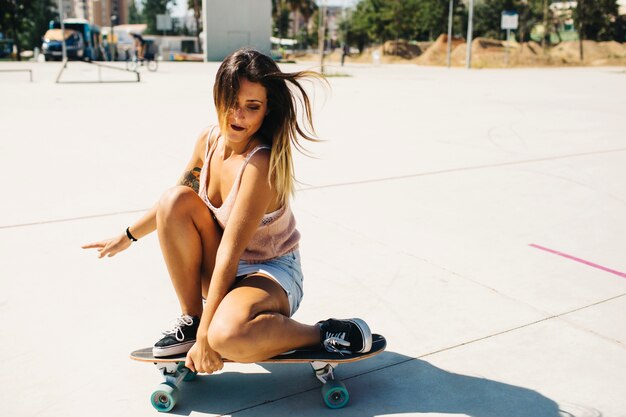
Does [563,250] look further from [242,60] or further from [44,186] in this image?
[44,186]

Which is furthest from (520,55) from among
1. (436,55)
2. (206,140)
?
(206,140)

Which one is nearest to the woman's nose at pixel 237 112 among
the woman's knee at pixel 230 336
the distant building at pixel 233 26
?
the woman's knee at pixel 230 336

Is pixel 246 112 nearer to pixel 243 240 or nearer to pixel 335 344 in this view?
pixel 243 240

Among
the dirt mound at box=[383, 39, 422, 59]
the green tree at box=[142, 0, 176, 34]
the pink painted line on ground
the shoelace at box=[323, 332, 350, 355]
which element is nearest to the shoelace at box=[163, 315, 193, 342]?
the shoelace at box=[323, 332, 350, 355]

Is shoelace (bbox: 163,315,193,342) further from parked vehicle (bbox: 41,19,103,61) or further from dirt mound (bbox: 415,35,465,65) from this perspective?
dirt mound (bbox: 415,35,465,65)

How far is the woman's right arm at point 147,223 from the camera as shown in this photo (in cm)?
258

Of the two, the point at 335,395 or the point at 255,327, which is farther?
the point at 335,395

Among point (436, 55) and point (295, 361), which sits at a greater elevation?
point (436, 55)

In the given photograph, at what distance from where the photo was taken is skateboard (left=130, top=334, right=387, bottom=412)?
2254 mm

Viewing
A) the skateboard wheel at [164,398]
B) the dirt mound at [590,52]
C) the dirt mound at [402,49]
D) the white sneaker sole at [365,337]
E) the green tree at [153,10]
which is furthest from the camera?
the green tree at [153,10]

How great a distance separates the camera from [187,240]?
2.31 meters

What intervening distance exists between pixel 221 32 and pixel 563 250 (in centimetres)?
3933

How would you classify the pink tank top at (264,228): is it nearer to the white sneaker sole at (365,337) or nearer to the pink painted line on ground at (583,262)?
the white sneaker sole at (365,337)

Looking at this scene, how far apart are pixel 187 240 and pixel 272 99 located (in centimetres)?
63
